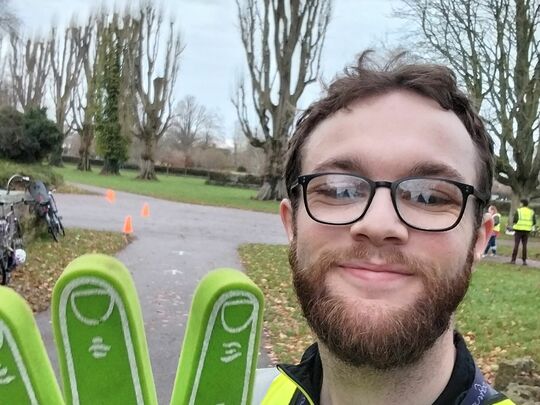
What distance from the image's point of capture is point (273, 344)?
19.2 feet

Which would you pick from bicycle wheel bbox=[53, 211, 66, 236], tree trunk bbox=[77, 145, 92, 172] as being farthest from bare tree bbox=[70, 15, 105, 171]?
bicycle wheel bbox=[53, 211, 66, 236]

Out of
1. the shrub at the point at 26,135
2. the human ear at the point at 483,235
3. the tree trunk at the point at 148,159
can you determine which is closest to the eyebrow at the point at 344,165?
the human ear at the point at 483,235

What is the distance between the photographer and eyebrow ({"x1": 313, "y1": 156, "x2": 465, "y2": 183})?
117 centimetres

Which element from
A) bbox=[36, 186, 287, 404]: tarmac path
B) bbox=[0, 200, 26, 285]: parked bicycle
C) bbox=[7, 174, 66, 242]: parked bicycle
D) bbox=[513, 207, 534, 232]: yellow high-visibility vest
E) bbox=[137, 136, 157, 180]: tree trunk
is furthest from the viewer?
bbox=[137, 136, 157, 180]: tree trunk

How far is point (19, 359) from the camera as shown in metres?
0.91

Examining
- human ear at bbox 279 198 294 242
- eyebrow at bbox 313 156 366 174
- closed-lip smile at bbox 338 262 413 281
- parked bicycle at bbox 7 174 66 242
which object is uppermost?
eyebrow at bbox 313 156 366 174

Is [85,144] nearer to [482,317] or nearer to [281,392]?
[482,317]

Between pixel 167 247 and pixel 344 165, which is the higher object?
pixel 344 165

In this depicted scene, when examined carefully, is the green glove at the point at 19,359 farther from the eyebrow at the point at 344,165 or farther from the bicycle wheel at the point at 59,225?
the bicycle wheel at the point at 59,225

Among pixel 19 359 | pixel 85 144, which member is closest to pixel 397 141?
pixel 19 359

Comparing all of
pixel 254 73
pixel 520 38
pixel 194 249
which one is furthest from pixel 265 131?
pixel 194 249

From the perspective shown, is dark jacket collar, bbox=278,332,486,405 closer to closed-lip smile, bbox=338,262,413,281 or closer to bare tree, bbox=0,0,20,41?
closed-lip smile, bbox=338,262,413,281

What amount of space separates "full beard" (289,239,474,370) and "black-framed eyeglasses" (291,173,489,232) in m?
0.08

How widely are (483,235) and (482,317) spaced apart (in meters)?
6.48
